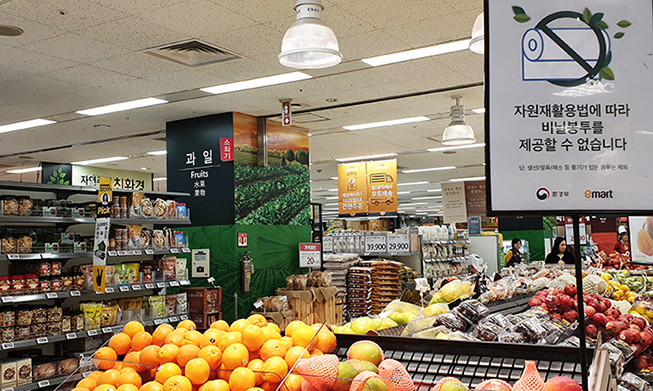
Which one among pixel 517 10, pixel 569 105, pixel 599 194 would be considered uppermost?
pixel 517 10

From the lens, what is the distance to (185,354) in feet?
6.28

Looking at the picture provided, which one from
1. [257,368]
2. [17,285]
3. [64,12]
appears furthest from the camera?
[17,285]

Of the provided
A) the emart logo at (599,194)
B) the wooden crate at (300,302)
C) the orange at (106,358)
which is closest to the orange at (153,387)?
the orange at (106,358)

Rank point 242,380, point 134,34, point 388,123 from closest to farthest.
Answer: point 242,380 → point 134,34 → point 388,123

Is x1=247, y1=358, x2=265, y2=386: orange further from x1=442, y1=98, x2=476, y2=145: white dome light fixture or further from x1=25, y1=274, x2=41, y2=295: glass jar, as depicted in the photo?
x1=442, y1=98, x2=476, y2=145: white dome light fixture

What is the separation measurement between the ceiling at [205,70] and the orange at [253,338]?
3.05 meters

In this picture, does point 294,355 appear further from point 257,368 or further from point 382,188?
point 382,188

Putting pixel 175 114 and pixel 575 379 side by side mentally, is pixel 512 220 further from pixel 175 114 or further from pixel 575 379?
pixel 575 379

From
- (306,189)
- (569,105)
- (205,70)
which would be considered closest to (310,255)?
(306,189)

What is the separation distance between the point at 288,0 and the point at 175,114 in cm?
407

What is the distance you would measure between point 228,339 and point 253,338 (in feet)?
0.32

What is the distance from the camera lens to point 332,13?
457 cm

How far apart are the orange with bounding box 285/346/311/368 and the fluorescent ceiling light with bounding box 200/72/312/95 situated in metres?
4.71

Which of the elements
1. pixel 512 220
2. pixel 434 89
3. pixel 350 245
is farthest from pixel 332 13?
pixel 512 220
